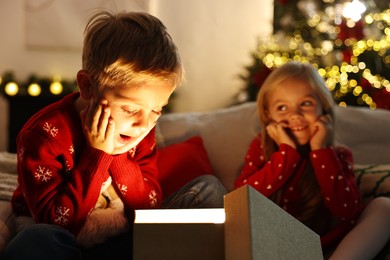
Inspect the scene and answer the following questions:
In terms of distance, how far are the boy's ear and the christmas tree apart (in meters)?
1.69

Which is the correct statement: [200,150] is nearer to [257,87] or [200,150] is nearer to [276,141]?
[276,141]

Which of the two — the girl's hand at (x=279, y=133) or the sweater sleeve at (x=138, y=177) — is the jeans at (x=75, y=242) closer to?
the sweater sleeve at (x=138, y=177)

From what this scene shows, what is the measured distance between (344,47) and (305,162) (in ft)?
4.57

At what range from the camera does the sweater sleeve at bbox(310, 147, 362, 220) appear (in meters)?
1.88

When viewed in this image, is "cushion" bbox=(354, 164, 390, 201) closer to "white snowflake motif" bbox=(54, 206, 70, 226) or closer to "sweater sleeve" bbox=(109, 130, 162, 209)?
"sweater sleeve" bbox=(109, 130, 162, 209)

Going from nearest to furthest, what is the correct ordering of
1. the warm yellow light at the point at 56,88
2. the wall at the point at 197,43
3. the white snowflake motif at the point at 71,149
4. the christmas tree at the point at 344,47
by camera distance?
the white snowflake motif at the point at 71,149 < the christmas tree at the point at 344,47 < the warm yellow light at the point at 56,88 < the wall at the point at 197,43

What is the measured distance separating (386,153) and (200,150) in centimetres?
68

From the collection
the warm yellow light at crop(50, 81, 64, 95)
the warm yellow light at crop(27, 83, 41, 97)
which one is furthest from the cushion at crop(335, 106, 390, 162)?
the warm yellow light at crop(27, 83, 41, 97)

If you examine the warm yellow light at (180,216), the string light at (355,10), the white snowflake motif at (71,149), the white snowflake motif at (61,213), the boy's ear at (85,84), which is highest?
the boy's ear at (85,84)

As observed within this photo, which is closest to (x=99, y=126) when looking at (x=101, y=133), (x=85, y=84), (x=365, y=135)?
(x=101, y=133)

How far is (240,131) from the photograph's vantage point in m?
2.34

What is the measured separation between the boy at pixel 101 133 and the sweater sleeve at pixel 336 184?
0.42 meters

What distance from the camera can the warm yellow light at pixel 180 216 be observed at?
127 cm

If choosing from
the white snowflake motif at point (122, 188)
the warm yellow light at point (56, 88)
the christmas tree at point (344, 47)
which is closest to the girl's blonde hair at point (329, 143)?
the white snowflake motif at point (122, 188)
